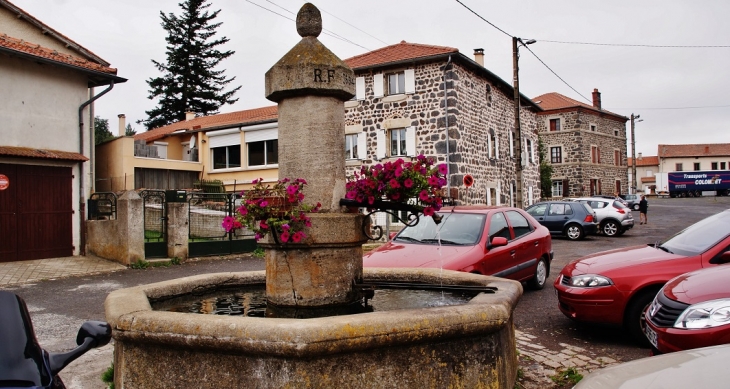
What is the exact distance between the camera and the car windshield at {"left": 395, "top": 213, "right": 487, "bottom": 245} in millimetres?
7582

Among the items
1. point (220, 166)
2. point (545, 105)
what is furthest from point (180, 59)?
point (545, 105)

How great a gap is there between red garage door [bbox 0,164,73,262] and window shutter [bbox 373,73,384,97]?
13609mm

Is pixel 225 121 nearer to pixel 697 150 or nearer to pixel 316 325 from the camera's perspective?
pixel 316 325

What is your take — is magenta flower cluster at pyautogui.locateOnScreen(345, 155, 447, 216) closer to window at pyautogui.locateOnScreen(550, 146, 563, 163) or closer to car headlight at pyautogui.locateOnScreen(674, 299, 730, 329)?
car headlight at pyautogui.locateOnScreen(674, 299, 730, 329)

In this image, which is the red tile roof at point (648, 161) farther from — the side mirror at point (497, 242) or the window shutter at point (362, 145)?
the side mirror at point (497, 242)

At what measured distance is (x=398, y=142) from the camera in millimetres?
23891

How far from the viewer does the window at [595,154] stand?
47.8m

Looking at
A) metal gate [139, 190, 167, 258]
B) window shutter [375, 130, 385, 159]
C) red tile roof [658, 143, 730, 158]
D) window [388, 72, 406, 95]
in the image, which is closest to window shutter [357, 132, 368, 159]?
window shutter [375, 130, 385, 159]

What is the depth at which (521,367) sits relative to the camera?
4805mm

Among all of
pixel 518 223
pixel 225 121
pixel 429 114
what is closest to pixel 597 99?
pixel 429 114

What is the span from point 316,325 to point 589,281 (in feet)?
13.8

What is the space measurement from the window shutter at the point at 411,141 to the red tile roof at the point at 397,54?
3113 millimetres

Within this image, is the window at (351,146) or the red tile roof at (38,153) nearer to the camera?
the red tile roof at (38,153)

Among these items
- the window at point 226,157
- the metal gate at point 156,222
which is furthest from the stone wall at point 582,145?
the metal gate at point 156,222
